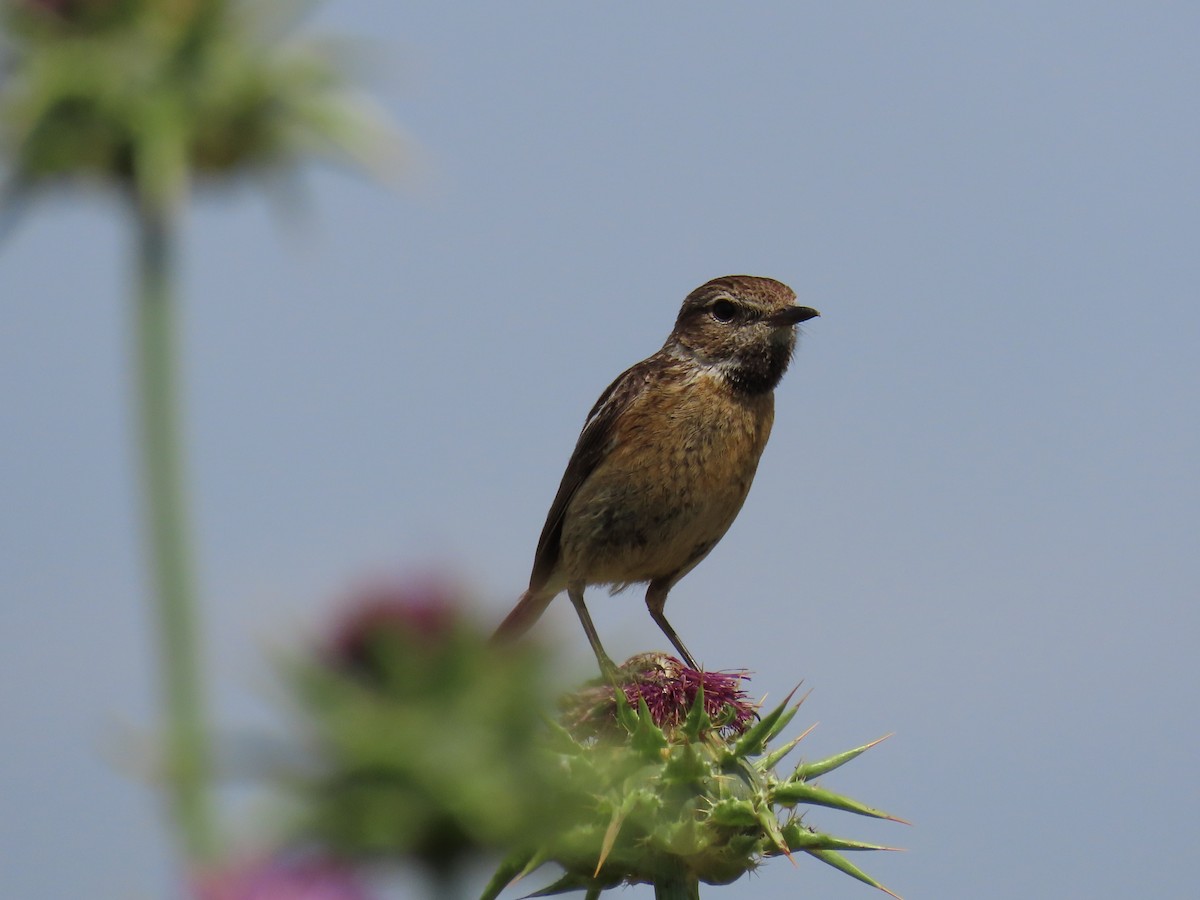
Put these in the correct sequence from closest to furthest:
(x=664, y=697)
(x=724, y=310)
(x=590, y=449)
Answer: (x=664, y=697) < (x=590, y=449) < (x=724, y=310)

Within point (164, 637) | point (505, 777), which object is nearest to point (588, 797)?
point (505, 777)

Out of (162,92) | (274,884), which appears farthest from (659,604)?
(274,884)

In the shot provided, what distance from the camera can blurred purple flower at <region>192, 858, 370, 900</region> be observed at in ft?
7.57

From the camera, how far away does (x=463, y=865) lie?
346cm

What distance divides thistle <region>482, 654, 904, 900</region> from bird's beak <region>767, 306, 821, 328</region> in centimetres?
339

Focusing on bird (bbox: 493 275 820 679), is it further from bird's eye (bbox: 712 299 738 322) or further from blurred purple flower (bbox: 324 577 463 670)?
blurred purple flower (bbox: 324 577 463 670)

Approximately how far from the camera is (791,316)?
9.79 meters

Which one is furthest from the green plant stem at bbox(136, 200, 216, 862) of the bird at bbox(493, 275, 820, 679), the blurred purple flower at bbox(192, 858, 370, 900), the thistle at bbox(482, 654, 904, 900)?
the bird at bbox(493, 275, 820, 679)

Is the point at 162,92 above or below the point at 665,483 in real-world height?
above

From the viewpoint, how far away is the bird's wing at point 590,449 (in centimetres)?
966

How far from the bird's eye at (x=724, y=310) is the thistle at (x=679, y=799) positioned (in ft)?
11.7

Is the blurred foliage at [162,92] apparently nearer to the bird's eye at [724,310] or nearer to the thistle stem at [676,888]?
the thistle stem at [676,888]

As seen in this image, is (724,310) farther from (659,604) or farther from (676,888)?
(676,888)

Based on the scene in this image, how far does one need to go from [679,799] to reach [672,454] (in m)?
3.04
